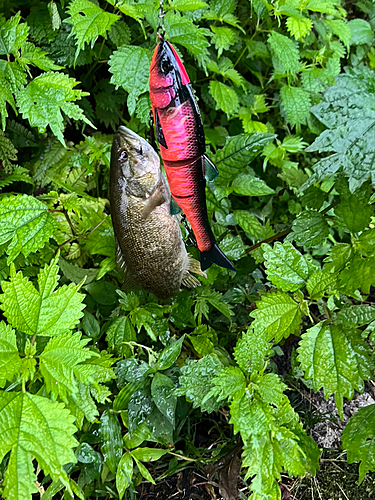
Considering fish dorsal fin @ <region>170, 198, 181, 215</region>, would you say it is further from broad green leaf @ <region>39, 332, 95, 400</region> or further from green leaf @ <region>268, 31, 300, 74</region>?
Result: green leaf @ <region>268, 31, 300, 74</region>

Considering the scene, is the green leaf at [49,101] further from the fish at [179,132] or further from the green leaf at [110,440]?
the green leaf at [110,440]

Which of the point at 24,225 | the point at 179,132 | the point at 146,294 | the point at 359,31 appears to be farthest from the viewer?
the point at 359,31

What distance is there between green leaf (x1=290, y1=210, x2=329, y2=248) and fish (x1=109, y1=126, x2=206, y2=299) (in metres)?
0.34

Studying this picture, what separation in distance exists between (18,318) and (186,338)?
0.66m

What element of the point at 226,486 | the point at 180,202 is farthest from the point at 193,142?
the point at 226,486

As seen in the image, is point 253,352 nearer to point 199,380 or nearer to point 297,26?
point 199,380

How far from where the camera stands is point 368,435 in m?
1.02

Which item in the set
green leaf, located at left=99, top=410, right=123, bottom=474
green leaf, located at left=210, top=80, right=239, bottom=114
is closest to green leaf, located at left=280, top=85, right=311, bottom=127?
green leaf, located at left=210, top=80, right=239, bottom=114

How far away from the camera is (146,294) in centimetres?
134

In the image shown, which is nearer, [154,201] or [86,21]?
[154,201]

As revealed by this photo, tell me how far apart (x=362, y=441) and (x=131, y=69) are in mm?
1276

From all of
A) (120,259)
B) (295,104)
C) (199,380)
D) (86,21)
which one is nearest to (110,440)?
(199,380)

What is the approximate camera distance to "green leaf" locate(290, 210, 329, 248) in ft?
3.95

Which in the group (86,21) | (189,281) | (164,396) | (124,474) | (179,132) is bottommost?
(124,474)
